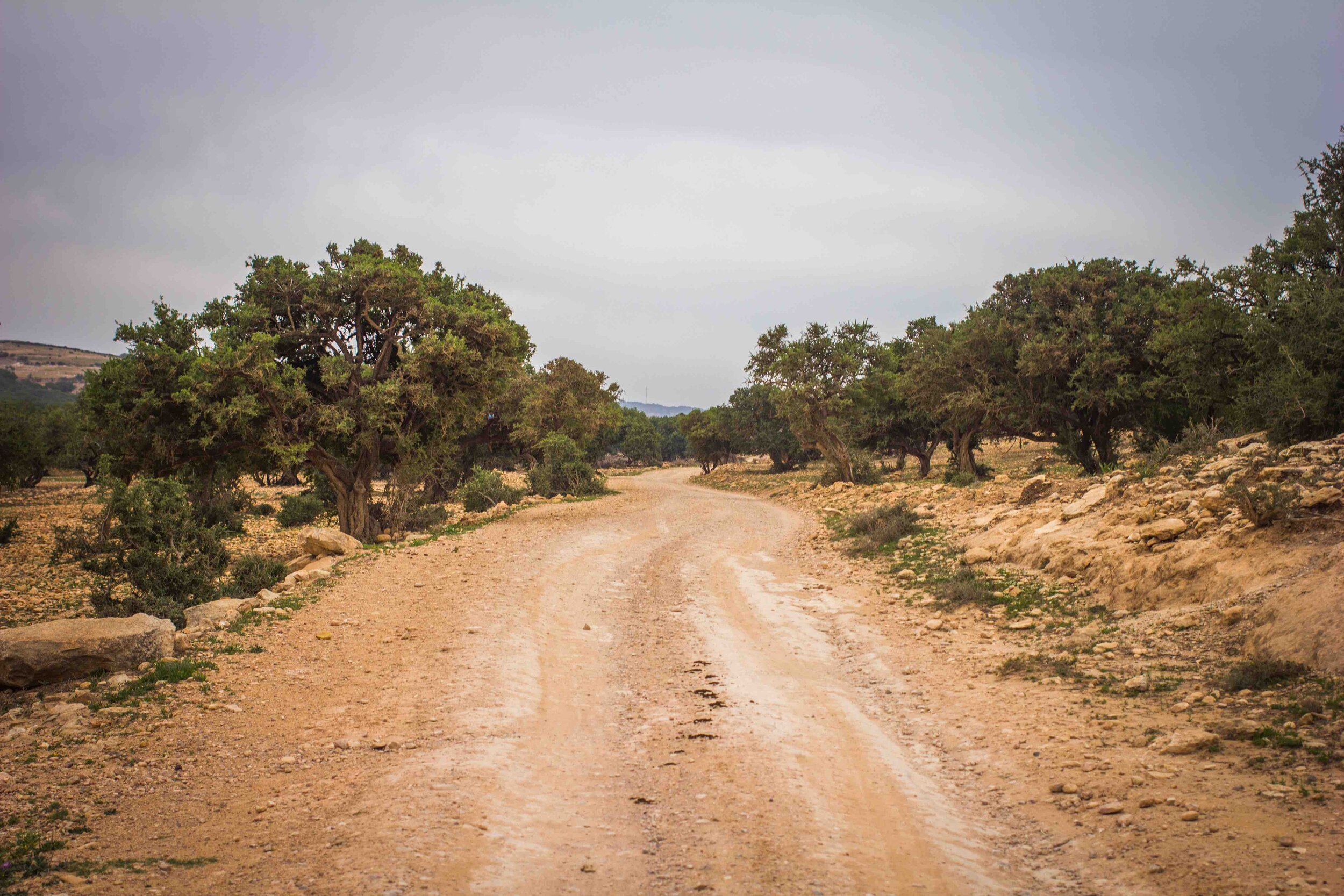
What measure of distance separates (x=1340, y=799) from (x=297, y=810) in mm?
6508

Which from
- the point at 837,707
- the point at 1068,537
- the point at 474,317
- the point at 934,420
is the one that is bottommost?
the point at 837,707

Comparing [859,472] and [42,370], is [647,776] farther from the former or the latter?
[42,370]

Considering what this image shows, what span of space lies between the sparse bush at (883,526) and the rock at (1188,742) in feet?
32.3

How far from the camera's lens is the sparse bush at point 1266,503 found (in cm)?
764

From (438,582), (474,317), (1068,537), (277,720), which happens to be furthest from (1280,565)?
(474,317)

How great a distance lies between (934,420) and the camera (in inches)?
1416

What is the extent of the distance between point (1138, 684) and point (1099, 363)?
→ 20.0 m

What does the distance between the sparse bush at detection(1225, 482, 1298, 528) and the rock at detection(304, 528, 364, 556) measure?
46.7 ft

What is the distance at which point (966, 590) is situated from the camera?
Answer: 10219 mm

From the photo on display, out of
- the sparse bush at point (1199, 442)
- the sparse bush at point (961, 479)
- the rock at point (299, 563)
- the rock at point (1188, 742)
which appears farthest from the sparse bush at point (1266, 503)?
the sparse bush at point (961, 479)

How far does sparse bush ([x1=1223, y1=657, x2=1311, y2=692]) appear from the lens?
18.5ft

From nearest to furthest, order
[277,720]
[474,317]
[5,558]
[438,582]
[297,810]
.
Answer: [297,810]
[277,720]
[438,582]
[5,558]
[474,317]

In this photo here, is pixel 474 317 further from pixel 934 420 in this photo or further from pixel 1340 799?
pixel 934 420

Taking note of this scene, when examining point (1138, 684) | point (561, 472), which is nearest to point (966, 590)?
point (1138, 684)
